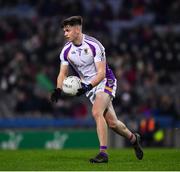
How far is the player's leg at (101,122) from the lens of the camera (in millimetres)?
11656

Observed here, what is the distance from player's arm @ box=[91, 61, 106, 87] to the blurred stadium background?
30.1ft

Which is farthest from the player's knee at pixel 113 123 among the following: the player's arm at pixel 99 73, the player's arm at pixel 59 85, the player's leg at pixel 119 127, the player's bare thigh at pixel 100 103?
the player's arm at pixel 59 85

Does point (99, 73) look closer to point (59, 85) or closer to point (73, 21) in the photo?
point (59, 85)

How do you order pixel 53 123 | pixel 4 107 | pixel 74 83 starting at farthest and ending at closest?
1. pixel 4 107
2. pixel 53 123
3. pixel 74 83

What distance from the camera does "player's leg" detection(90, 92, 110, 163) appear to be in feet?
38.2

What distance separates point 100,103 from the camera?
1197 cm

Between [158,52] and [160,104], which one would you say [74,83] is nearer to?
[160,104]

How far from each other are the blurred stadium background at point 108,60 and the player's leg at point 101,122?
904 centimetres

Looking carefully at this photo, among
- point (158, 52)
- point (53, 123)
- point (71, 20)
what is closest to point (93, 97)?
point (71, 20)

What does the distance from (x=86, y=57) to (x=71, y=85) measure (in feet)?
1.86

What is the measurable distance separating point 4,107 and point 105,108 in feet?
35.7

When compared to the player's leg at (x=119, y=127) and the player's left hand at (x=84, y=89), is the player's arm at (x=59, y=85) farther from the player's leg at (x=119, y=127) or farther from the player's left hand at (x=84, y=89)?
the player's leg at (x=119, y=127)

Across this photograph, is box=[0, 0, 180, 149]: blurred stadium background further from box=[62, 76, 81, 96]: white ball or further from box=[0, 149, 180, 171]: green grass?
box=[62, 76, 81, 96]: white ball

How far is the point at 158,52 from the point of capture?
2433cm
